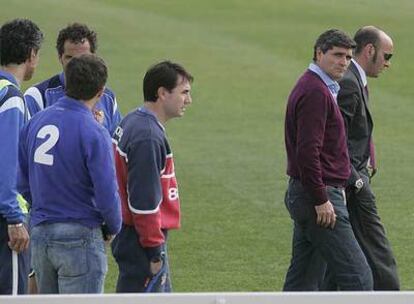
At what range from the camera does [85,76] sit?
6.93m

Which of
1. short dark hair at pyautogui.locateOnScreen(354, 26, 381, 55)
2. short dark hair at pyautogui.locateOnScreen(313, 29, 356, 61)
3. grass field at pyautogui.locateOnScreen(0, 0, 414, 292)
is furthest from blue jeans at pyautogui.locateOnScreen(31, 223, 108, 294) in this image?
grass field at pyautogui.locateOnScreen(0, 0, 414, 292)

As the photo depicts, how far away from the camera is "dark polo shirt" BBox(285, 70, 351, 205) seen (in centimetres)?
798

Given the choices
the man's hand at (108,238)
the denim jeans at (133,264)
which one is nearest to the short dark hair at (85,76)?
the man's hand at (108,238)

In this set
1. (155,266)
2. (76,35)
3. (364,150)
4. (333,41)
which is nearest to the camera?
(155,266)

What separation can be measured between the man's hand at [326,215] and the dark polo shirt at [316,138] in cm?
4

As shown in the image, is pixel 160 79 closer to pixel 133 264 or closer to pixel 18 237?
pixel 133 264

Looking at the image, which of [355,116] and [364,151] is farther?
[364,151]

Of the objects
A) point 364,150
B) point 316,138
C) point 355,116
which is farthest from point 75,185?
point 364,150

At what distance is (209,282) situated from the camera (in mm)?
10203

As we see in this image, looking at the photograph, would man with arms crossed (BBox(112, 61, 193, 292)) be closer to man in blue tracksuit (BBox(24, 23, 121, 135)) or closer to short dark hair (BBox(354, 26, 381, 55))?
man in blue tracksuit (BBox(24, 23, 121, 135))

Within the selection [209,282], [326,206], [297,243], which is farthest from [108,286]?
[326,206]

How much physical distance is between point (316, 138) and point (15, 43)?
2.00m

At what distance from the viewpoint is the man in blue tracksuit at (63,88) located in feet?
27.4

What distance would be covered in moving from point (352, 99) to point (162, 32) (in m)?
26.7
